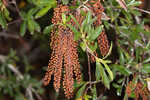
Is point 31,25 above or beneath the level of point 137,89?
above

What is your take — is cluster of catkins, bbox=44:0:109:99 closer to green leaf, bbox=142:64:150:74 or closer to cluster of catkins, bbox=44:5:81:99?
cluster of catkins, bbox=44:5:81:99

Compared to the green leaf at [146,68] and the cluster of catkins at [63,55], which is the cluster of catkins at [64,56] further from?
the green leaf at [146,68]

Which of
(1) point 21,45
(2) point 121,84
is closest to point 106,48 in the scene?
(2) point 121,84

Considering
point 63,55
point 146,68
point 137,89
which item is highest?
point 63,55

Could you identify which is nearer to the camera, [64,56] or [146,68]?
[64,56]

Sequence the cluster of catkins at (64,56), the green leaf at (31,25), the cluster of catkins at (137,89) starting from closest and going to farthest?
the cluster of catkins at (64,56)
the cluster of catkins at (137,89)
the green leaf at (31,25)

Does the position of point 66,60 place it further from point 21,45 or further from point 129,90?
point 21,45

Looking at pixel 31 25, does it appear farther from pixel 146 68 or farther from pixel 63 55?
pixel 146 68

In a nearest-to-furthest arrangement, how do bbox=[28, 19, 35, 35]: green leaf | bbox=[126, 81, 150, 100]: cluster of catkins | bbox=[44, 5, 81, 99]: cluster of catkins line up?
bbox=[44, 5, 81, 99]: cluster of catkins → bbox=[126, 81, 150, 100]: cluster of catkins → bbox=[28, 19, 35, 35]: green leaf

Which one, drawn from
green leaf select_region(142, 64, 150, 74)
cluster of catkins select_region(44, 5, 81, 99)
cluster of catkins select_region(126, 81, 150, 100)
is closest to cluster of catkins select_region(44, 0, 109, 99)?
cluster of catkins select_region(44, 5, 81, 99)

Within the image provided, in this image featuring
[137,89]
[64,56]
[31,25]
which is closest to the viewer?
[64,56]

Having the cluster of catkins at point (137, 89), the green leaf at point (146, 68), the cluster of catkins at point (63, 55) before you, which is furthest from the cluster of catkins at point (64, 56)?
the green leaf at point (146, 68)

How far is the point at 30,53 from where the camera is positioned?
3346 mm

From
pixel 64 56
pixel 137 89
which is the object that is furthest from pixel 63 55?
pixel 137 89
